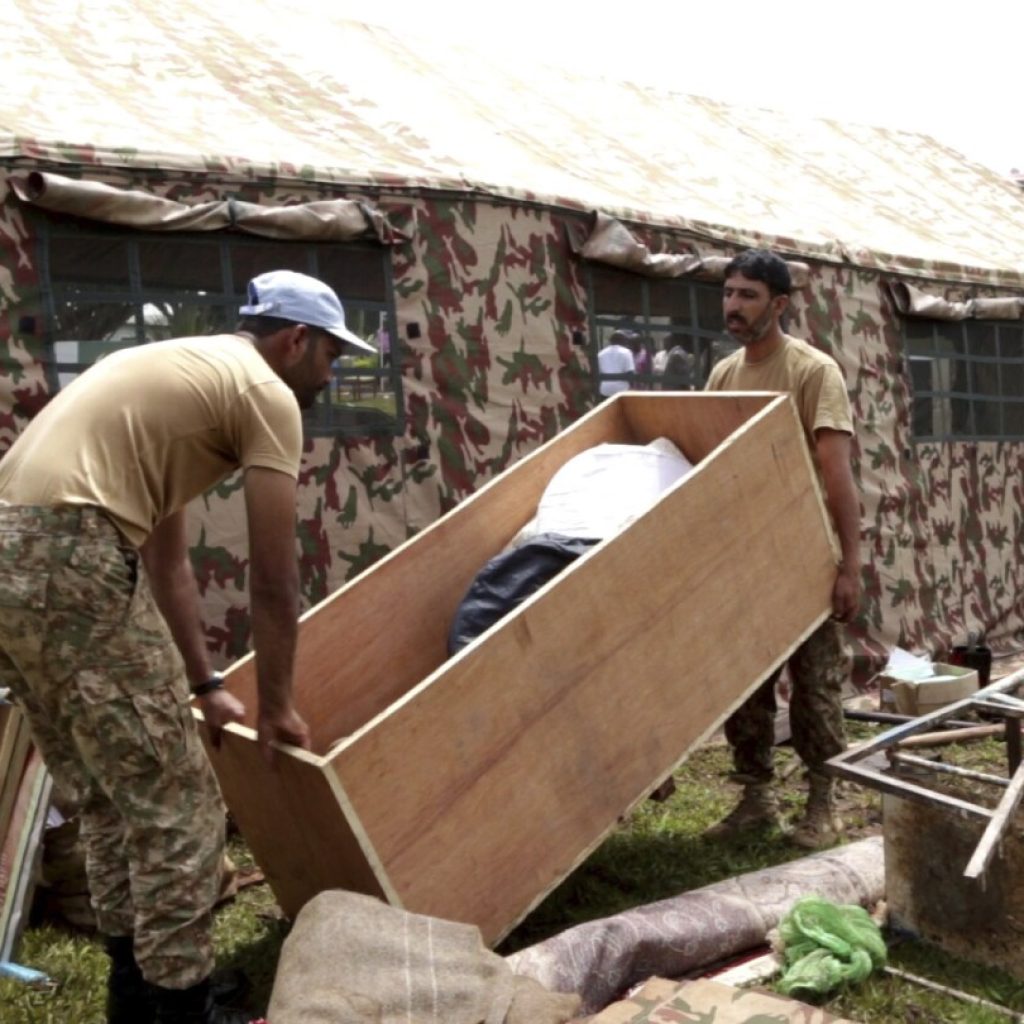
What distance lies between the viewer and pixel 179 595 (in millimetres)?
3488

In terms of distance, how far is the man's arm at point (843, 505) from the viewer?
4.53 meters

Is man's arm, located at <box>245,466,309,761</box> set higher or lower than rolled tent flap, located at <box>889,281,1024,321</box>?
higher

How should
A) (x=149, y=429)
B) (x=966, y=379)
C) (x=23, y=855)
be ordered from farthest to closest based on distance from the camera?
(x=966, y=379)
(x=23, y=855)
(x=149, y=429)

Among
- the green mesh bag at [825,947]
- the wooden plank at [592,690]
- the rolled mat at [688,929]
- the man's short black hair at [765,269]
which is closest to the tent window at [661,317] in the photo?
the man's short black hair at [765,269]

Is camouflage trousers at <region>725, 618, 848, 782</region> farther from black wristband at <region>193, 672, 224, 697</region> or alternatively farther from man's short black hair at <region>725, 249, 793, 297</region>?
black wristband at <region>193, 672, 224, 697</region>

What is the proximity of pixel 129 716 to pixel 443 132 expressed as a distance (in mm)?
4355

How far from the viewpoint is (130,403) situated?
3.04 meters

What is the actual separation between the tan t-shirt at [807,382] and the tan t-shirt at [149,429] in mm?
2087

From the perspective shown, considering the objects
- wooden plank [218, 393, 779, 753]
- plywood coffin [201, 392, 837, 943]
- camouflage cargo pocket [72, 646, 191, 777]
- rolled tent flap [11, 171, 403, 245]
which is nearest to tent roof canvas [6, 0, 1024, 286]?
rolled tent flap [11, 171, 403, 245]

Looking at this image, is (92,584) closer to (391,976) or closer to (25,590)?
(25,590)

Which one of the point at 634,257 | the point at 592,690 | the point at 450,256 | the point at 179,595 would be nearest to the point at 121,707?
the point at 179,595

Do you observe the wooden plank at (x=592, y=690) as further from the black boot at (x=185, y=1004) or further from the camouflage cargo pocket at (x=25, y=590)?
the camouflage cargo pocket at (x=25, y=590)

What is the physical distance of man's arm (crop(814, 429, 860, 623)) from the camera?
4.53m

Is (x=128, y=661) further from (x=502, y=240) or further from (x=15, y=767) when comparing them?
(x=502, y=240)
